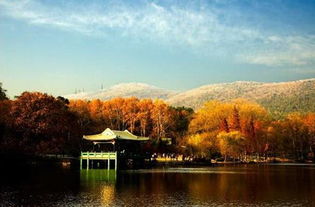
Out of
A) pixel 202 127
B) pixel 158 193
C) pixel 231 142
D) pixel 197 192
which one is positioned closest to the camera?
pixel 158 193

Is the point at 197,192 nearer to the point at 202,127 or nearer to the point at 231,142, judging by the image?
the point at 231,142

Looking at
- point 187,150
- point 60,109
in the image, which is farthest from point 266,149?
point 60,109

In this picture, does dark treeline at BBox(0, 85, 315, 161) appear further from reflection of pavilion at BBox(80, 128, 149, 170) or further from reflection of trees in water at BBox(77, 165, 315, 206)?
reflection of trees in water at BBox(77, 165, 315, 206)

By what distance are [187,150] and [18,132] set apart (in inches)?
1397

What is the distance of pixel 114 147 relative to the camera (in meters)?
63.3

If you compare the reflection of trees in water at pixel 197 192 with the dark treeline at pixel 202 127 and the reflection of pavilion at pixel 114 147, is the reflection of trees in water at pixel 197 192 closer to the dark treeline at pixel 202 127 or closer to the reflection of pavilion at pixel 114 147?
the reflection of pavilion at pixel 114 147

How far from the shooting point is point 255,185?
39.3 metres

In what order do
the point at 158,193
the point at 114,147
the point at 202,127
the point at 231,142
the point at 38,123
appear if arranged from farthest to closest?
the point at 202,127
the point at 231,142
the point at 114,147
the point at 38,123
the point at 158,193

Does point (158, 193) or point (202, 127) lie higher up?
point (202, 127)

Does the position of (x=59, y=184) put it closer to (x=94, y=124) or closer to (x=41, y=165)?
(x=41, y=165)

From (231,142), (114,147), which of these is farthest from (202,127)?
(114,147)

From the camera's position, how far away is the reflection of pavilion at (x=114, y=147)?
202 feet

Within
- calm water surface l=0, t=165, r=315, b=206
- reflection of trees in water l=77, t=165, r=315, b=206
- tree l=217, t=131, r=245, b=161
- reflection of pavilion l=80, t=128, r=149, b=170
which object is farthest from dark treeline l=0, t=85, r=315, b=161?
reflection of trees in water l=77, t=165, r=315, b=206

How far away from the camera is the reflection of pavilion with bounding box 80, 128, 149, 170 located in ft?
202
